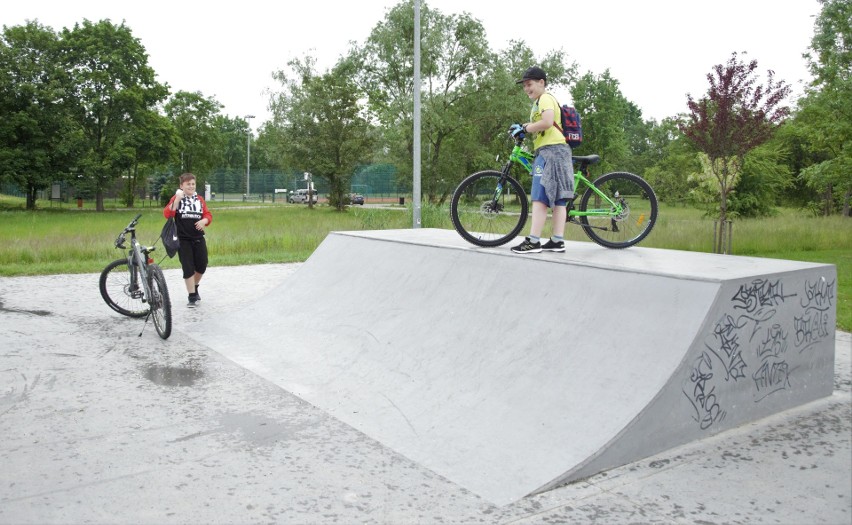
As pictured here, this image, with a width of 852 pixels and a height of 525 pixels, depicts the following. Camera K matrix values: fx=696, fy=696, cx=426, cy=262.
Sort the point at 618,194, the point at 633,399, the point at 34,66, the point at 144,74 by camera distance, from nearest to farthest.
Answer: the point at 633,399, the point at 618,194, the point at 34,66, the point at 144,74

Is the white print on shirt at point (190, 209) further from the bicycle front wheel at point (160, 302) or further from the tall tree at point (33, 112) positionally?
the tall tree at point (33, 112)

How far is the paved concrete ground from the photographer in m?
3.44

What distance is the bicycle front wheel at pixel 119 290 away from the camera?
8539 millimetres

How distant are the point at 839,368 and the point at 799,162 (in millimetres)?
32174

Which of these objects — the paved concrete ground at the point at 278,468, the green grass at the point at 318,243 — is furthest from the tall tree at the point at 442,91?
the paved concrete ground at the point at 278,468

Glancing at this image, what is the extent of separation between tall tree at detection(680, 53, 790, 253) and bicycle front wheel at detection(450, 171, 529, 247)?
10.2 meters

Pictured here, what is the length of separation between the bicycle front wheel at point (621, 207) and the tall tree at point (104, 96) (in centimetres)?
3826

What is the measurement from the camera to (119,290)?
29.8ft

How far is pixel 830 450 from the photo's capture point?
14.0 feet

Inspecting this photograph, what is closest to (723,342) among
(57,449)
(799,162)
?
(57,449)

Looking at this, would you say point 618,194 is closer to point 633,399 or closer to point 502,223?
point 502,223

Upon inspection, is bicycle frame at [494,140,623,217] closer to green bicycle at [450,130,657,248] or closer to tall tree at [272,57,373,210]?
green bicycle at [450,130,657,248]

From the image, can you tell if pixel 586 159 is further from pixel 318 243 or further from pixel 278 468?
pixel 318 243

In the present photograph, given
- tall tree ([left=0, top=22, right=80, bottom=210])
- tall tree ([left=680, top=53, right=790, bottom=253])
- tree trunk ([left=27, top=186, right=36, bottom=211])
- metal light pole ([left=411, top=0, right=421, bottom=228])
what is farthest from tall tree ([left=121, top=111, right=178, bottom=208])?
tall tree ([left=680, top=53, right=790, bottom=253])
